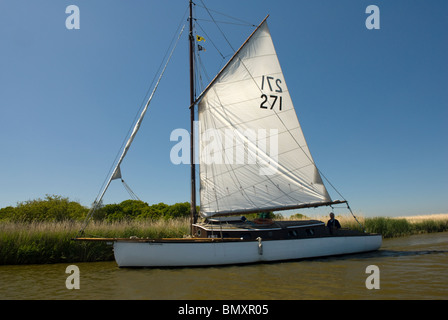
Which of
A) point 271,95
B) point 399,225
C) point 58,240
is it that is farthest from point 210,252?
point 399,225

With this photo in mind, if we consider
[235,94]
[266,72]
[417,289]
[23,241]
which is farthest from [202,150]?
[417,289]

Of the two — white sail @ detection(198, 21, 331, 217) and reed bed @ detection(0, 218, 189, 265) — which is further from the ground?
white sail @ detection(198, 21, 331, 217)

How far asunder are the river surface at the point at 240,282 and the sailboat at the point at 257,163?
2.60 meters

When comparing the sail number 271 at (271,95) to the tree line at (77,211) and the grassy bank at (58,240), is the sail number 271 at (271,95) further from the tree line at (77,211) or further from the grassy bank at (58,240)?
the tree line at (77,211)

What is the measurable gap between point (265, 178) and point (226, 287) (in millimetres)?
8091

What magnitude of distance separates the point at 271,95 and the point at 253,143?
339cm

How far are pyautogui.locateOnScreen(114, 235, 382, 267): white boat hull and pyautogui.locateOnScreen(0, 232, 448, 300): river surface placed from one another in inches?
18.9

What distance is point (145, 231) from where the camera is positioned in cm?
1688

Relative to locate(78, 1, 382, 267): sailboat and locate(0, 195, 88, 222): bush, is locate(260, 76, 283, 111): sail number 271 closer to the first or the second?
locate(78, 1, 382, 267): sailboat

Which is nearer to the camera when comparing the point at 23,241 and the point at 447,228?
the point at 23,241

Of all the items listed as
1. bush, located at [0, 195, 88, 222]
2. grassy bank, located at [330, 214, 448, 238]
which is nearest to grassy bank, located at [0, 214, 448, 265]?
bush, located at [0, 195, 88, 222]

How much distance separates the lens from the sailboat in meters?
14.2
